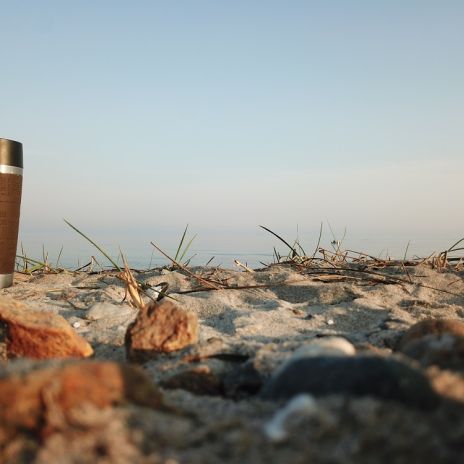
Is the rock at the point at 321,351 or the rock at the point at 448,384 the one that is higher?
the rock at the point at 448,384

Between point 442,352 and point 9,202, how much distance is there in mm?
2892

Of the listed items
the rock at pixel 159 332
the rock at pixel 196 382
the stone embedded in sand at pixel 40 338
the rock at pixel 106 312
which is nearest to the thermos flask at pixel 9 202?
the rock at pixel 106 312

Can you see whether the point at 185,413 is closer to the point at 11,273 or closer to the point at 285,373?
the point at 285,373

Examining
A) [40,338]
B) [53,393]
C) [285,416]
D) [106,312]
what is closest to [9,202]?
[106,312]

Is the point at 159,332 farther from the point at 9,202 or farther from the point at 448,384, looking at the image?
the point at 9,202

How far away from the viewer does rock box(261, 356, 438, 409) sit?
3.11ft

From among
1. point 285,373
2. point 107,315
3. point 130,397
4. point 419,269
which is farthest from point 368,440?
point 419,269

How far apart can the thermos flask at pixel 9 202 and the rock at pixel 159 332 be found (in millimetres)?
1956

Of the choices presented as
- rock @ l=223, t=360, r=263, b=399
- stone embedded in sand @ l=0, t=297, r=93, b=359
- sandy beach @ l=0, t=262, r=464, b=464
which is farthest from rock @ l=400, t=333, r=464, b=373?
stone embedded in sand @ l=0, t=297, r=93, b=359

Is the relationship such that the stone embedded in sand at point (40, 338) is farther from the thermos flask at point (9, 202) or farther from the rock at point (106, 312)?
the thermos flask at point (9, 202)

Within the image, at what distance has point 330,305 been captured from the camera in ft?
9.05

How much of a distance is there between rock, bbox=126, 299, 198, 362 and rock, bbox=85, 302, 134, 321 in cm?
62

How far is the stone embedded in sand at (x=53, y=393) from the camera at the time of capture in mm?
926

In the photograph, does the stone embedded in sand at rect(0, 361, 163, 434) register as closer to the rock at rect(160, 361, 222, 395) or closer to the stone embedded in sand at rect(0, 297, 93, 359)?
the rock at rect(160, 361, 222, 395)
